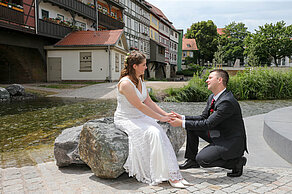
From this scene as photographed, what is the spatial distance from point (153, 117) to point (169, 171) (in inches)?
30.4

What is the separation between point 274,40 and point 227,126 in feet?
174

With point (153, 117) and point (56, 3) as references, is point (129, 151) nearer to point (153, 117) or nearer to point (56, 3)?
point (153, 117)

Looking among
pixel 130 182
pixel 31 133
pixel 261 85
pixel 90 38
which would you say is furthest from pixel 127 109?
pixel 90 38

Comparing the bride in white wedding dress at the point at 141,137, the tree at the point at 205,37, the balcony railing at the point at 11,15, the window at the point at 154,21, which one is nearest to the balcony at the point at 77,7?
the balcony railing at the point at 11,15

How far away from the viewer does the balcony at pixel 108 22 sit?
27242mm

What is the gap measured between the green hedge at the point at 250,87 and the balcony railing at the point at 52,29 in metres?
10.7

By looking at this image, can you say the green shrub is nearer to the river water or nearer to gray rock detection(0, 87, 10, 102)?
the river water

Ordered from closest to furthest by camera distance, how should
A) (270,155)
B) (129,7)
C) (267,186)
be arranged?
(267,186) < (270,155) < (129,7)

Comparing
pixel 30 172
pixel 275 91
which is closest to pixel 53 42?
pixel 275 91

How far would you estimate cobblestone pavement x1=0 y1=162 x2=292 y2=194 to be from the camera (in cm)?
285

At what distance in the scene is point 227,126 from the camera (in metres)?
3.19

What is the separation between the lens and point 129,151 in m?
3.12

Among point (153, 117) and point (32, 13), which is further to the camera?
point (32, 13)

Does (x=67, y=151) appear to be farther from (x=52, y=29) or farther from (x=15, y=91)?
(x=52, y=29)
